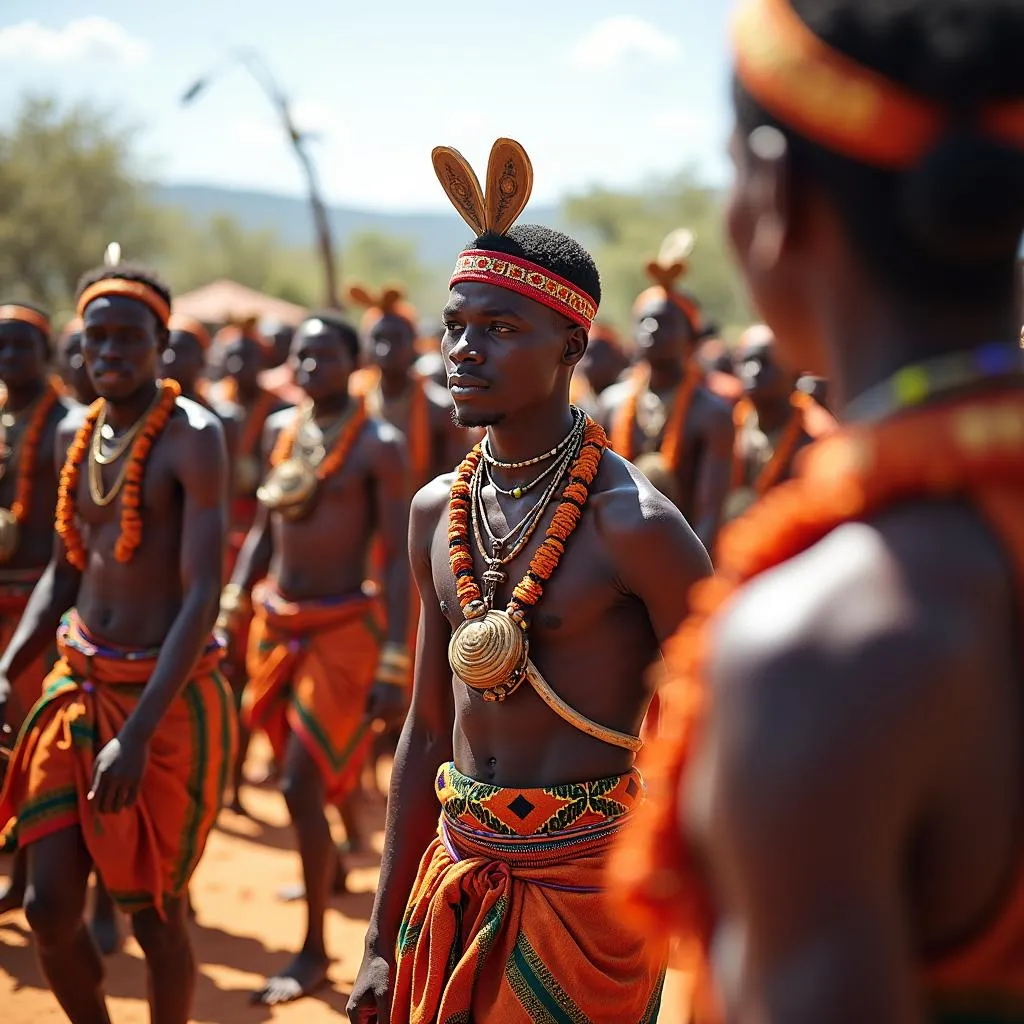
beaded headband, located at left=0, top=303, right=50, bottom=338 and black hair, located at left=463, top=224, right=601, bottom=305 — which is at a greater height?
beaded headband, located at left=0, top=303, right=50, bottom=338

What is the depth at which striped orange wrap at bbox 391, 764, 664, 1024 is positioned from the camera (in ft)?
9.71

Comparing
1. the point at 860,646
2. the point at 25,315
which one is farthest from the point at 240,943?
the point at 860,646

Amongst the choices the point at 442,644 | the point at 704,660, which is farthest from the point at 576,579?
the point at 704,660

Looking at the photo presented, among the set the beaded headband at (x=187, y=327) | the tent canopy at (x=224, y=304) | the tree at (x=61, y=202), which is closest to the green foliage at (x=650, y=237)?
the tree at (x=61, y=202)

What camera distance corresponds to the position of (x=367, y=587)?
6906mm

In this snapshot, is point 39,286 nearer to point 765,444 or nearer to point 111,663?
point 765,444

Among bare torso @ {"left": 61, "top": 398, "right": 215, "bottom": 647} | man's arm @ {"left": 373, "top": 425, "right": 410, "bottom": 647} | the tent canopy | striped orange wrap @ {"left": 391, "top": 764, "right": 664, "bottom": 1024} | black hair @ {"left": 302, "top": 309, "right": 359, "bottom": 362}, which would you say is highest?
the tent canopy

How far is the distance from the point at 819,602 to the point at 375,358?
8.65 m

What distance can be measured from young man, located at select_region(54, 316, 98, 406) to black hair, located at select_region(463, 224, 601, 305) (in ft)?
14.5

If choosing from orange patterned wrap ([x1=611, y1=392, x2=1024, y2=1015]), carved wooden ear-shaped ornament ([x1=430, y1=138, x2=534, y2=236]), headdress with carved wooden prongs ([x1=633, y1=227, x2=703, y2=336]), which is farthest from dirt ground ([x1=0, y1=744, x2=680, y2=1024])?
orange patterned wrap ([x1=611, y1=392, x2=1024, y2=1015])

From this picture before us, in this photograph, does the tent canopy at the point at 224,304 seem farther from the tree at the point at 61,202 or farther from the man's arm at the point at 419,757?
the man's arm at the point at 419,757

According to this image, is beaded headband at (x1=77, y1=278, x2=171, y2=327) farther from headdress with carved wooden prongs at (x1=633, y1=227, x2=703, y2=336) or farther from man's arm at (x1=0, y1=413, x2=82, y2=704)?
headdress with carved wooden prongs at (x1=633, y1=227, x2=703, y2=336)

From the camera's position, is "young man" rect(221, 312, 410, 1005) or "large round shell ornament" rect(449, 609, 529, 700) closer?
"large round shell ornament" rect(449, 609, 529, 700)

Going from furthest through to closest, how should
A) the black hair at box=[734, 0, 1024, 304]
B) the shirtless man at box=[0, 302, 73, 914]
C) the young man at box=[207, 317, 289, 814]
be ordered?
1. the young man at box=[207, 317, 289, 814]
2. the shirtless man at box=[0, 302, 73, 914]
3. the black hair at box=[734, 0, 1024, 304]
